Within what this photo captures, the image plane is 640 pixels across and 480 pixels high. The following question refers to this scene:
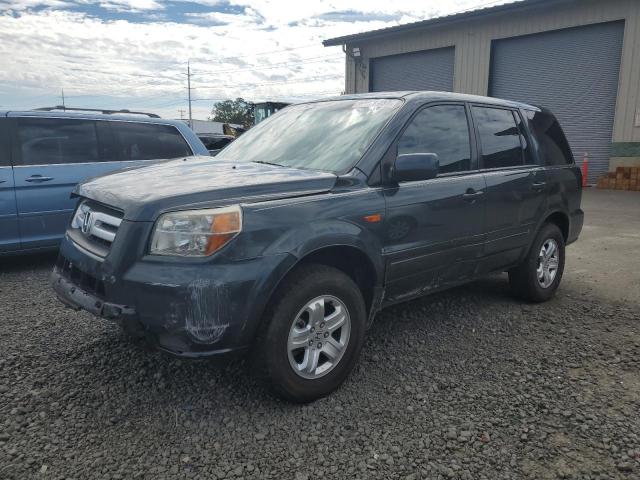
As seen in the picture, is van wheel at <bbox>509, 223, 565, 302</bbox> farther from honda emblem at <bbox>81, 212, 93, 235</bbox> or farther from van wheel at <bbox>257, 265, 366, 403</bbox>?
honda emblem at <bbox>81, 212, 93, 235</bbox>

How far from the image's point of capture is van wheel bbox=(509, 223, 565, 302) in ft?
15.2

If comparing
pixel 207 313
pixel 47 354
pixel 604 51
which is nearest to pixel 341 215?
pixel 207 313

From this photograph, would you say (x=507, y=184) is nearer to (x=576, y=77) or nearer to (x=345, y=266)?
(x=345, y=266)

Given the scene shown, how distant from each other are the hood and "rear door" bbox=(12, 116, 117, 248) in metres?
2.66

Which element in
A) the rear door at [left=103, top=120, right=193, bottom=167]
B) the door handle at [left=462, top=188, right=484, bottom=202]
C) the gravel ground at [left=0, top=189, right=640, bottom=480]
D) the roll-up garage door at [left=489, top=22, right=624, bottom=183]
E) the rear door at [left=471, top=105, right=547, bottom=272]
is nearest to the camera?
the gravel ground at [left=0, top=189, right=640, bottom=480]

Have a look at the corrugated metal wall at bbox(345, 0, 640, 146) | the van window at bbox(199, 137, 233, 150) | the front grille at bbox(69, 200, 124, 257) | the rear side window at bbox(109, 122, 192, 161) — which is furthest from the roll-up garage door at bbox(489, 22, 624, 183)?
the front grille at bbox(69, 200, 124, 257)

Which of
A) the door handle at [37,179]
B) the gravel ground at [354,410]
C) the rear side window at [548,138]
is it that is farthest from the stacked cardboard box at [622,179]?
the door handle at [37,179]

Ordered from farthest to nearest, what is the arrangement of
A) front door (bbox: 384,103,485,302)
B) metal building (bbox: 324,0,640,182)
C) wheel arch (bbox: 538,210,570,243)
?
metal building (bbox: 324,0,640,182), wheel arch (bbox: 538,210,570,243), front door (bbox: 384,103,485,302)

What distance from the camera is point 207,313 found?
8.23ft

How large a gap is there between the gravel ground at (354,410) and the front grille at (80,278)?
0.63 m

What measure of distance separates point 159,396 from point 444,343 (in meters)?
2.00

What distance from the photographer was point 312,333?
289 centimetres

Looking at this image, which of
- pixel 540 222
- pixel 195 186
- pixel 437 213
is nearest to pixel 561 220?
pixel 540 222

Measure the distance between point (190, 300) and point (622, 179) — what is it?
580 inches
